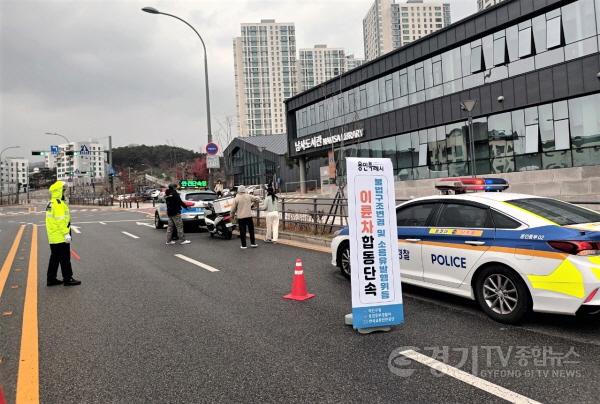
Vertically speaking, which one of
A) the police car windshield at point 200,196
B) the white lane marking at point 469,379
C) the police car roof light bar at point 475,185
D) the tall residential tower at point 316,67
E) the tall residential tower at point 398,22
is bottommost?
the white lane marking at point 469,379

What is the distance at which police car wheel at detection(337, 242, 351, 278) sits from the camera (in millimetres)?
7720

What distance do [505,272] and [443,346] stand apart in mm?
1231

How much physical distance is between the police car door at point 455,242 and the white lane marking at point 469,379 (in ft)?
5.31

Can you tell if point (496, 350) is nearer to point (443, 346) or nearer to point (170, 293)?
point (443, 346)

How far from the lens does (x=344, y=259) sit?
781cm

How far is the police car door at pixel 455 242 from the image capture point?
214 inches

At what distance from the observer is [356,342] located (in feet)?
15.4

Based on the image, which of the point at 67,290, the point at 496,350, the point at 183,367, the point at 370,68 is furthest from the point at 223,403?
the point at 370,68

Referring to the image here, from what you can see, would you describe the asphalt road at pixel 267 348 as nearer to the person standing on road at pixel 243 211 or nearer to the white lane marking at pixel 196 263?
the white lane marking at pixel 196 263

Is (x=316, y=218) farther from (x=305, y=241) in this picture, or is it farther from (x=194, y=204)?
(x=194, y=204)

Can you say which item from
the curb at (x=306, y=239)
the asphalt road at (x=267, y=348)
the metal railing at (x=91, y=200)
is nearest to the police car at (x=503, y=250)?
the asphalt road at (x=267, y=348)

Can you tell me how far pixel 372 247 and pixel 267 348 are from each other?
1590 mm

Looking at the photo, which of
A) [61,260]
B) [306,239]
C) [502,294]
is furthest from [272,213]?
[502,294]

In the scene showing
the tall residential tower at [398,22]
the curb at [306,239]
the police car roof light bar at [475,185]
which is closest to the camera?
the police car roof light bar at [475,185]
